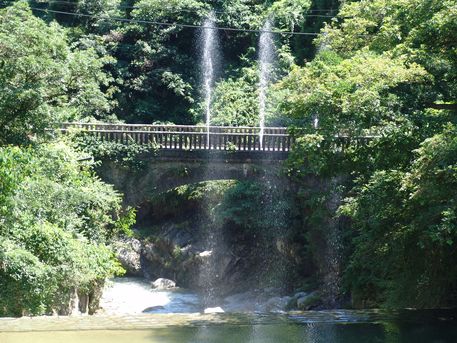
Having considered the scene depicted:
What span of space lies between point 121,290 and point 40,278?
12741mm

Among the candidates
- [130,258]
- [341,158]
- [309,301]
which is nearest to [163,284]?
[130,258]

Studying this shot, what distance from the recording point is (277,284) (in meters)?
25.2

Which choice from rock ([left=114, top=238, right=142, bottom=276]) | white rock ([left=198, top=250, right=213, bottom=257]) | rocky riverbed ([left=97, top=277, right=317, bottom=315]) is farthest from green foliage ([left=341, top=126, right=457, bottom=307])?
rock ([left=114, top=238, right=142, bottom=276])

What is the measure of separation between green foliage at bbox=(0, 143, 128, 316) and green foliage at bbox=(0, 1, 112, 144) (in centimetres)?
75

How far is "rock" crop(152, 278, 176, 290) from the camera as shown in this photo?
26.5 metres

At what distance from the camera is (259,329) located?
6.19 meters

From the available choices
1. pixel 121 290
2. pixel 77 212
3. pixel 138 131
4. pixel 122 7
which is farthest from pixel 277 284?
pixel 122 7

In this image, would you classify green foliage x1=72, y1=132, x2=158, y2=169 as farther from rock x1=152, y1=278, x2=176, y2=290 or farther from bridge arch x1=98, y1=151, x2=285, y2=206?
rock x1=152, y1=278, x2=176, y2=290

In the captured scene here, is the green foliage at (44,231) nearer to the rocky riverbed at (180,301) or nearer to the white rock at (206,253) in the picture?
the rocky riverbed at (180,301)

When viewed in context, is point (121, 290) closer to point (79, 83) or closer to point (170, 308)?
point (170, 308)

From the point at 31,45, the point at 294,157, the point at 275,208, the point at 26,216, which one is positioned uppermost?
the point at 31,45

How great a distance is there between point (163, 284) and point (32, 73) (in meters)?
10.9

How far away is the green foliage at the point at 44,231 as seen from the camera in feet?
39.9

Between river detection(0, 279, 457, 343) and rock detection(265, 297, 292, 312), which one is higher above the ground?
river detection(0, 279, 457, 343)
